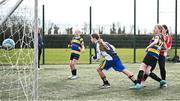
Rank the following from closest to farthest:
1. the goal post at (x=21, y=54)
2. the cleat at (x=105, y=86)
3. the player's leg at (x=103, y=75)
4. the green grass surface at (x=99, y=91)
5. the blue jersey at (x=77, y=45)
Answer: the goal post at (x=21, y=54)
the green grass surface at (x=99, y=91)
the cleat at (x=105, y=86)
the player's leg at (x=103, y=75)
the blue jersey at (x=77, y=45)

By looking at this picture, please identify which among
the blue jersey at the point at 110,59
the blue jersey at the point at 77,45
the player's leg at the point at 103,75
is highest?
the blue jersey at the point at 77,45

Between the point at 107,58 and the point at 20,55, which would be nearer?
the point at 20,55

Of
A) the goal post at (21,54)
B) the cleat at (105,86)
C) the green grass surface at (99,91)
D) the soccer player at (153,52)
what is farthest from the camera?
the cleat at (105,86)

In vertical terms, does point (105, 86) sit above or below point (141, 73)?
below

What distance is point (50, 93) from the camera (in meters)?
8.59

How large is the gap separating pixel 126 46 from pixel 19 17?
59.4ft

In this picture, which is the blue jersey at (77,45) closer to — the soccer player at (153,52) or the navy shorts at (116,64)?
the navy shorts at (116,64)

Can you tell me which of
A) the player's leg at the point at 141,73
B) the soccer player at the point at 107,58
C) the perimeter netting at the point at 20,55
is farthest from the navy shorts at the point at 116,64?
the perimeter netting at the point at 20,55

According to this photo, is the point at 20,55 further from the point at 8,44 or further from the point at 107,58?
the point at 107,58

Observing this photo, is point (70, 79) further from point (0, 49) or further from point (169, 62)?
point (169, 62)

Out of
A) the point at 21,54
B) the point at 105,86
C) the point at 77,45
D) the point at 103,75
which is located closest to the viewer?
the point at 21,54

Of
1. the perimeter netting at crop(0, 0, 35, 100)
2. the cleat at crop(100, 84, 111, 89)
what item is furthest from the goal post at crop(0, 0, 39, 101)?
the cleat at crop(100, 84, 111, 89)

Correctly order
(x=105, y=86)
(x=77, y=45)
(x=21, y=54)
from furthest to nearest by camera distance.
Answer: (x=77, y=45) → (x=105, y=86) → (x=21, y=54)

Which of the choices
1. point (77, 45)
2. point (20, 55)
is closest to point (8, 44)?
point (20, 55)
